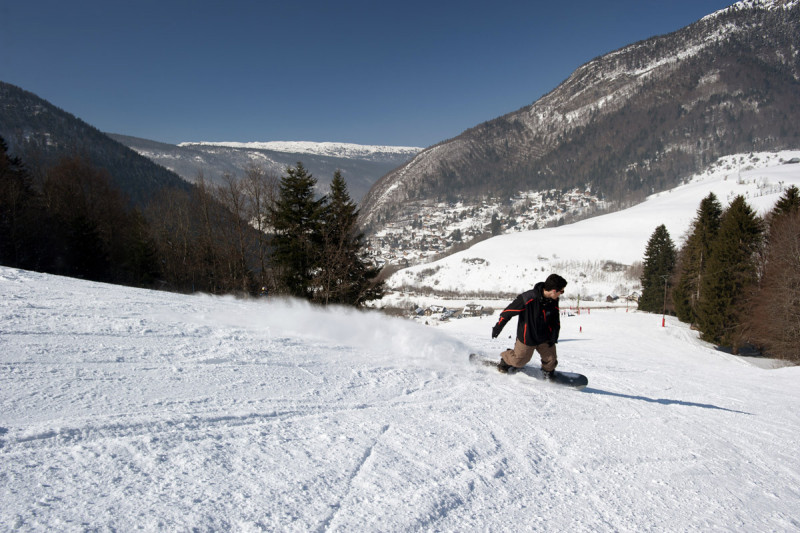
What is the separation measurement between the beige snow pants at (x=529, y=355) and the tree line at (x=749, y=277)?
24040 millimetres

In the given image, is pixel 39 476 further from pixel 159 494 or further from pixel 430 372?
pixel 430 372

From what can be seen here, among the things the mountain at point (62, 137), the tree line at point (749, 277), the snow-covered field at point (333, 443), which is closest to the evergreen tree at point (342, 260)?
the snow-covered field at point (333, 443)

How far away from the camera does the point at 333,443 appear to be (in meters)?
3.51

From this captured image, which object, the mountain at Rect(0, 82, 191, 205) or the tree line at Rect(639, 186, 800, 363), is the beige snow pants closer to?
the tree line at Rect(639, 186, 800, 363)

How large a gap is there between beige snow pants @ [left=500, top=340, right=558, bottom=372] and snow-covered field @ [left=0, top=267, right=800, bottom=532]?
0.36 m

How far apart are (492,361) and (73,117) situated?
557 feet

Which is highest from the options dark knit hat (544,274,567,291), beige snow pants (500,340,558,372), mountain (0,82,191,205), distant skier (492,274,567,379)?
mountain (0,82,191,205)

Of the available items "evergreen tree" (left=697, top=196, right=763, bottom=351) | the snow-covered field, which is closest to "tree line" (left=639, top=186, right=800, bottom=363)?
"evergreen tree" (left=697, top=196, right=763, bottom=351)

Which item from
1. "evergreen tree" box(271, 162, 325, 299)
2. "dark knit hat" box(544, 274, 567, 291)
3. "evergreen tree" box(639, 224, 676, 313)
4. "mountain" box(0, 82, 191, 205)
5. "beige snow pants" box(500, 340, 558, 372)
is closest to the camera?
"dark knit hat" box(544, 274, 567, 291)

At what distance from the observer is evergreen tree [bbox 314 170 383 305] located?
22578 millimetres

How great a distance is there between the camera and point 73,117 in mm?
127688

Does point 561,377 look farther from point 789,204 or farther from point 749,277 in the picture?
point 789,204

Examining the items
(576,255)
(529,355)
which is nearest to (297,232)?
(529,355)

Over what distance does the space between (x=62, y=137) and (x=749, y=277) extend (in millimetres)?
163935
